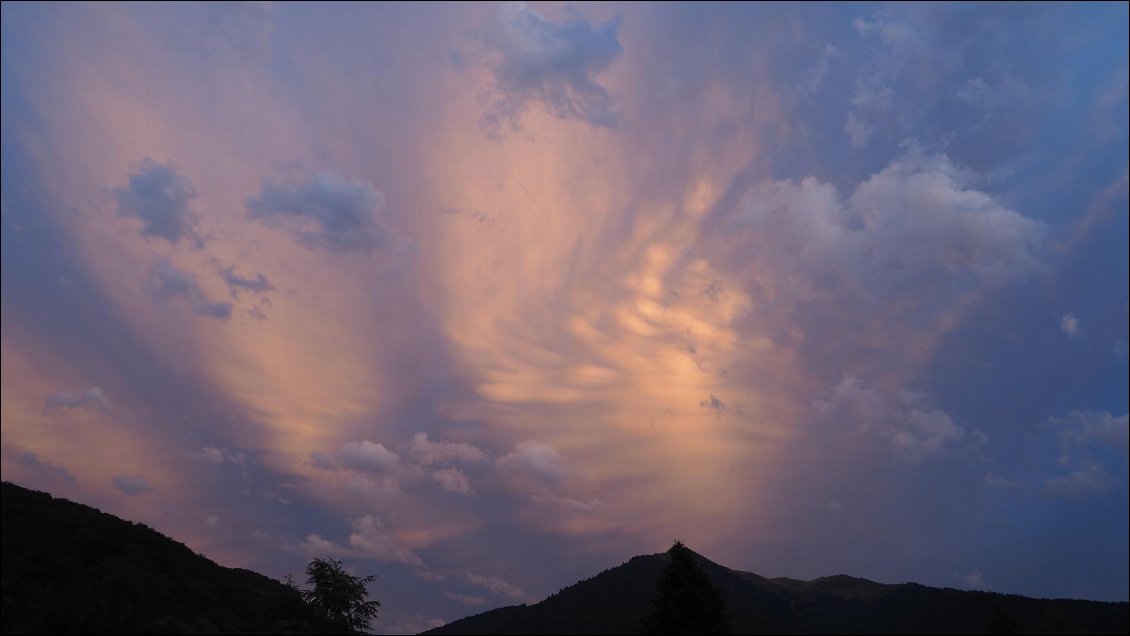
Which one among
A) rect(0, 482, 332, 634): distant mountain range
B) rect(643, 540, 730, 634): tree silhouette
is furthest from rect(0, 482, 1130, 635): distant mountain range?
rect(643, 540, 730, 634): tree silhouette

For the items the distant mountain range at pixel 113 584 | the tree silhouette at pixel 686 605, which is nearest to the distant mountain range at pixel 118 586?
the distant mountain range at pixel 113 584

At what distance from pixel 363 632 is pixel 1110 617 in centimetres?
15338

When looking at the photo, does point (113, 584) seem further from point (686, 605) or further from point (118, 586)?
point (686, 605)

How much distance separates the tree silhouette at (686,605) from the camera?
2315 inches

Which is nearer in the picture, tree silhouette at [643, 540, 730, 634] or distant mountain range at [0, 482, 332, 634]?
distant mountain range at [0, 482, 332, 634]

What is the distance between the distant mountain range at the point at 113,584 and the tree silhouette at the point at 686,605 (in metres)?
30.4

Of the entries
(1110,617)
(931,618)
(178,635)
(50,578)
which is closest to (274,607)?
(178,635)

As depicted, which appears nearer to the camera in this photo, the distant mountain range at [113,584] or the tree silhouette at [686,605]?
the distant mountain range at [113,584]

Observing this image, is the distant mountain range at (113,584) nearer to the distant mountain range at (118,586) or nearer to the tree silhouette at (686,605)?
the distant mountain range at (118,586)

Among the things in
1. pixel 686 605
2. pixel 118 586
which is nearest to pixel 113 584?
pixel 118 586

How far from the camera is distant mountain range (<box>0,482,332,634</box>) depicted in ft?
165

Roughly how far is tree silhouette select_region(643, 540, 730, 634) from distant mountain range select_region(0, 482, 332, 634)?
1198 inches

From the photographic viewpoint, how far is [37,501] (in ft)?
225

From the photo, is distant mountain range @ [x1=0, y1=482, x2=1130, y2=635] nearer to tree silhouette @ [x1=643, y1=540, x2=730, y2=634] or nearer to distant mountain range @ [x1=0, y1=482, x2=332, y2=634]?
distant mountain range @ [x1=0, y1=482, x2=332, y2=634]
